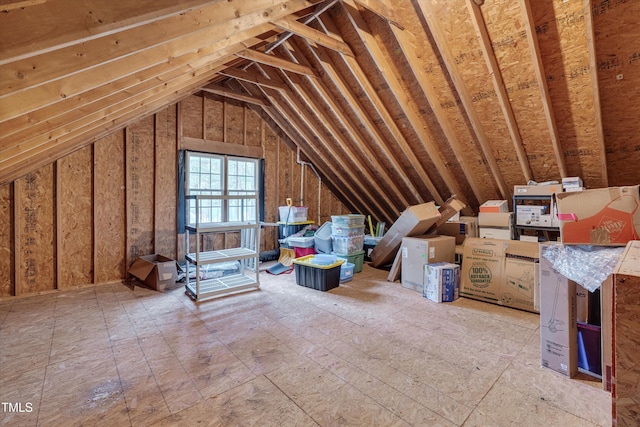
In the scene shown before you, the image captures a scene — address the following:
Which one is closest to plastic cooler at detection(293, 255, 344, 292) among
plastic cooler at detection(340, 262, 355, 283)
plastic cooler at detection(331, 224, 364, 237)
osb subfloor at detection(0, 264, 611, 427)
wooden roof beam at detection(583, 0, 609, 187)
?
plastic cooler at detection(340, 262, 355, 283)

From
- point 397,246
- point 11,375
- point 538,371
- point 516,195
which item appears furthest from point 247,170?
point 538,371

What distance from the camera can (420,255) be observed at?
3939mm

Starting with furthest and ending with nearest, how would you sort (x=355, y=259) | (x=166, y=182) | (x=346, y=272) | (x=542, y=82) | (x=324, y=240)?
(x=324, y=240), (x=355, y=259), (x=166, y=182), (x=346, y=272), (x=542, y=82)

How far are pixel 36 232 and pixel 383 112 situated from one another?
194 inches

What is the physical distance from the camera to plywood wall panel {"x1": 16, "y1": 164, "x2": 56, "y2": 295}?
12.0 feet

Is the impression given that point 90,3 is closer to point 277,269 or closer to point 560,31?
→ point 560,31

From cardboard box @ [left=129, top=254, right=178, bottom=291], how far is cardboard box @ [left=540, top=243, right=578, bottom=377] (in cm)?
421

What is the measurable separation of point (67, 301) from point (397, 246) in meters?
4.62

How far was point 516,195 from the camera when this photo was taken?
4004 mm

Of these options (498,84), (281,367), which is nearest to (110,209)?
(281,367)

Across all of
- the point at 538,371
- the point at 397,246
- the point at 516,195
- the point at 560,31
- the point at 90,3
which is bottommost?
the point at 538,371

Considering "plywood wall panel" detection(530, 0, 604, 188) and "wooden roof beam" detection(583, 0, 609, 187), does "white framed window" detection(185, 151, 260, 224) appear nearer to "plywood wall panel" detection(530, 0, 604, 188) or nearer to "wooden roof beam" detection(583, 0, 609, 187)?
"plywood wall panel" detection(530, 0, 604, 188)

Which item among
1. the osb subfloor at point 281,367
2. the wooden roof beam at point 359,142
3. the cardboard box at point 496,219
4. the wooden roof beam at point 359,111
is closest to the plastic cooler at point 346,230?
the wooden roof beam at point 359,142

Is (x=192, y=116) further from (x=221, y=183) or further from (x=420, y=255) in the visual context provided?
(x=420, y=255)
